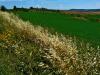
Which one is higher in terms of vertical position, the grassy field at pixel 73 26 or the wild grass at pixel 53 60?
the wild grass at pixel 53 60

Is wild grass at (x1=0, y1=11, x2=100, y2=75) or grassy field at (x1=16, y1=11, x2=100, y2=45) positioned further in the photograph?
grassy field at (x1=16, y1=11, x2=100, y2=45)

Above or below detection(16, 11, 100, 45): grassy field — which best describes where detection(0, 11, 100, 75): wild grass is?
above

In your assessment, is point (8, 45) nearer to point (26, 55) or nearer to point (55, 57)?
point (26, 55)

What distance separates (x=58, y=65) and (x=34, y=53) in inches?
107

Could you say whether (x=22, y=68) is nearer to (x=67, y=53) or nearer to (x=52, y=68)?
(x=52, y=68)

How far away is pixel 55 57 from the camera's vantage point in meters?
10.3

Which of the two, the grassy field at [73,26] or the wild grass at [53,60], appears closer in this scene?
the wild grass at [53,60]

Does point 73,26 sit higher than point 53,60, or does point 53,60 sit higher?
point 53,60

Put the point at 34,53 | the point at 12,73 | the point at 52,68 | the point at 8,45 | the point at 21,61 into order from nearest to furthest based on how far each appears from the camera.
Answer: the point at 12,73 < the point at 52,68 < the point at 21,61 < the point at 34,53 < the point at 8,45

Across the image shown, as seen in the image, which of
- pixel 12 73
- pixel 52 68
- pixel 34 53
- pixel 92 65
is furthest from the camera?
pixel 34 53

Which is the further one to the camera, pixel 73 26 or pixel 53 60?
pixel 73 26

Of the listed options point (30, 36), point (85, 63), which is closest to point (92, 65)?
point (85, 63)

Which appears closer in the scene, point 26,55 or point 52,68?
point 52,68

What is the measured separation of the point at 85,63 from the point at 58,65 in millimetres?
1054
